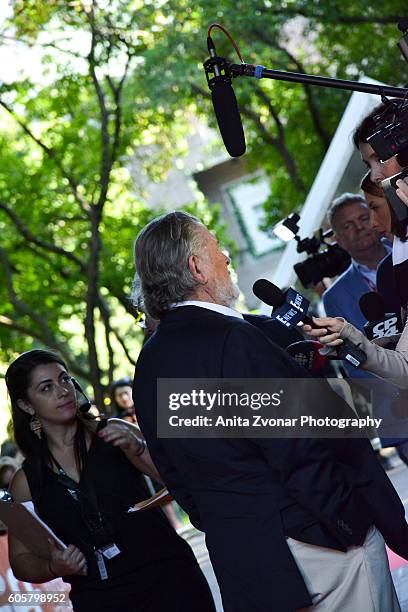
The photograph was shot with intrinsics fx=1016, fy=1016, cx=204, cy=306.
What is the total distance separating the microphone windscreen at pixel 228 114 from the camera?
14.3 feet

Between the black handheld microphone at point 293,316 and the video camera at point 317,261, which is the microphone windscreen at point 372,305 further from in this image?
the video camera at point 317,261

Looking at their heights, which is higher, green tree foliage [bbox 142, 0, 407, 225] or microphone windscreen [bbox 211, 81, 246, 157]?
green tree foliage [bbox 142, 0, 407, 225]

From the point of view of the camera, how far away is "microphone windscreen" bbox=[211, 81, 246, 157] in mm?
4348

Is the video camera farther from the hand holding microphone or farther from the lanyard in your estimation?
the hand holding microphone

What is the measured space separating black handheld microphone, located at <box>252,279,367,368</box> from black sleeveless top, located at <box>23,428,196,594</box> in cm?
140

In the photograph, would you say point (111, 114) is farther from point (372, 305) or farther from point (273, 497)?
point (273, 497)

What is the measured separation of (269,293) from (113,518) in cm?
151

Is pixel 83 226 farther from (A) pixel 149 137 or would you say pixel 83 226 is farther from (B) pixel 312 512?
(B) pixel 312 512

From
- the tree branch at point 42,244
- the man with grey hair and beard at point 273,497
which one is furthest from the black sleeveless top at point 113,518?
the tree branch at point 42,244

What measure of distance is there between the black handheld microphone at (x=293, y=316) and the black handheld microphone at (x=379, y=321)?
1.96 ft

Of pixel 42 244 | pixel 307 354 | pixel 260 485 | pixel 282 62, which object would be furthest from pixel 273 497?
pixel 282 62

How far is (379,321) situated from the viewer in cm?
461

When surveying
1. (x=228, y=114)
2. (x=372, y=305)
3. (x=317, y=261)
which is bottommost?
(x=372, y=305)

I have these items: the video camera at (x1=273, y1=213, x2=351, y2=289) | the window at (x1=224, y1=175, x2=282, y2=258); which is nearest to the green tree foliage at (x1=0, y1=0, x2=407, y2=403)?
the video camera at (x1=273, y1=213, x2=351, y2=289)
